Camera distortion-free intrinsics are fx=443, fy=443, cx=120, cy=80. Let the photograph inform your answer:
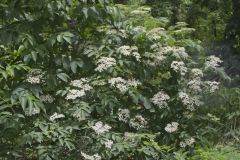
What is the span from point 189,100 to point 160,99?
28 cm

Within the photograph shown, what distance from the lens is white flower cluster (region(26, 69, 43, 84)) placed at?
12.5 ft

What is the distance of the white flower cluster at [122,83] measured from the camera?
3.83m

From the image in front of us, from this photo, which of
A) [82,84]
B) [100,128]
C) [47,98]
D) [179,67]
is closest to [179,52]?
[179,67]

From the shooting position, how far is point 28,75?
3.89 meters

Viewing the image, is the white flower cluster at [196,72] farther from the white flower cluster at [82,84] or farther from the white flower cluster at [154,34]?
the white flower cluster at [82,84]

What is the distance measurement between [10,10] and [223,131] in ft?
8.91

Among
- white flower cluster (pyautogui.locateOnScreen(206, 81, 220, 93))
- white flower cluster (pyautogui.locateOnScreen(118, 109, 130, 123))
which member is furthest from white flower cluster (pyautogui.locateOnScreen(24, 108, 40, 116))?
white flower cluster (pyautogui.locateOnScreen(206, 81, 220, 93))

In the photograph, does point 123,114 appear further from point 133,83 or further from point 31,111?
point 31,111

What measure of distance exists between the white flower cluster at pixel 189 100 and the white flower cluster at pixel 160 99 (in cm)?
14

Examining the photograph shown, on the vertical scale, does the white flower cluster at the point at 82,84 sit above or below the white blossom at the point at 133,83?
above

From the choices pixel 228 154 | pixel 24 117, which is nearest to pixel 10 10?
pixel 24 117

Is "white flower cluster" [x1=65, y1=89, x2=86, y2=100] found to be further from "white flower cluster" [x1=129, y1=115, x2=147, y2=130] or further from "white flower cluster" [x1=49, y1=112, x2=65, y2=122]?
"white flower cluster" [x1=129, y1=115, x2=147, y2=130]

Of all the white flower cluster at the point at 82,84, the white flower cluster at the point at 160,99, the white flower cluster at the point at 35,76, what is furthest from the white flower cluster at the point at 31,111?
the white flower cluster at the point at 160,99

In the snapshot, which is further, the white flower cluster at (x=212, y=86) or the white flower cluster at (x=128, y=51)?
the white flower cluster at (x=212, y=86)
